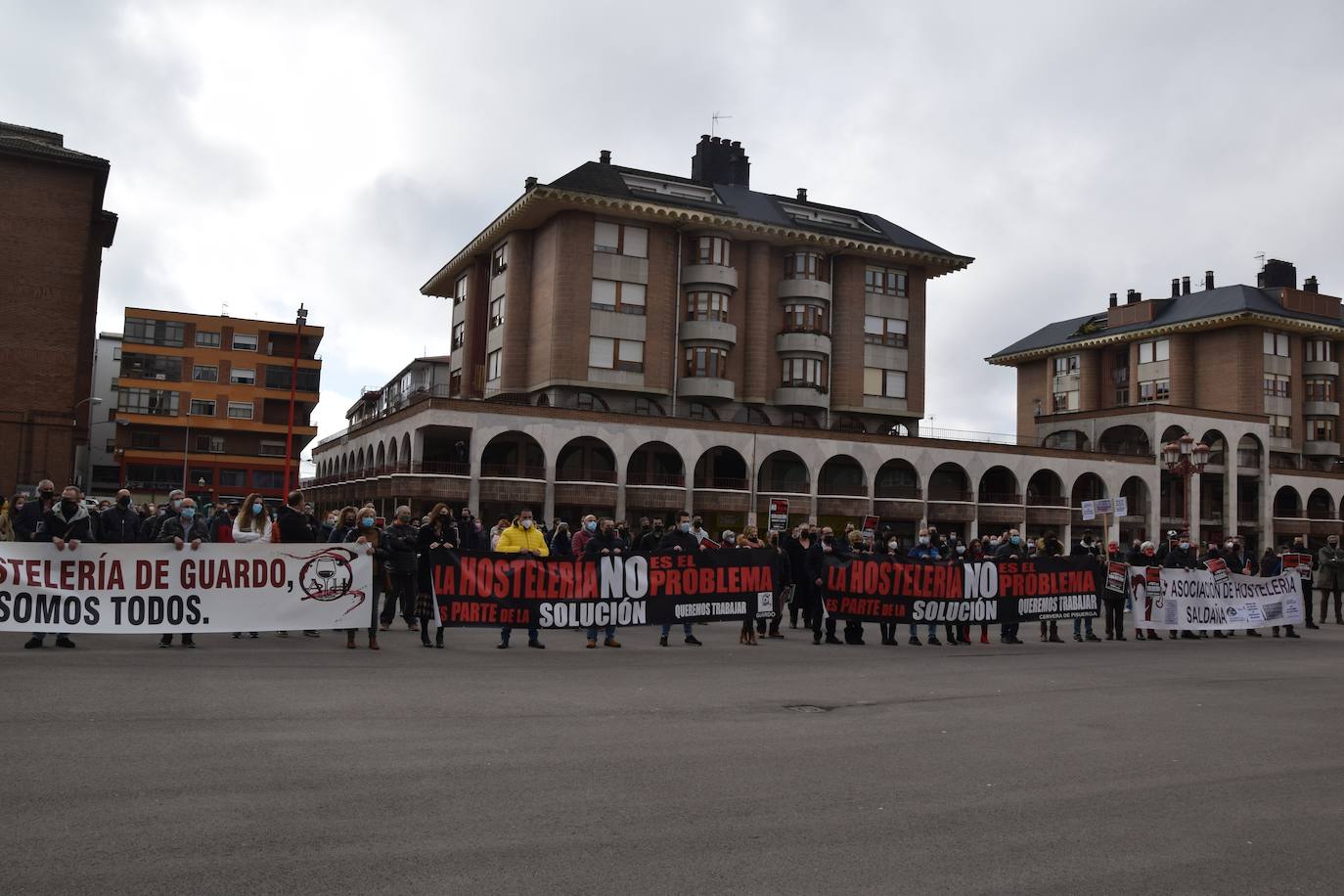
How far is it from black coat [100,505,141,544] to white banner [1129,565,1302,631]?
16.7 metres

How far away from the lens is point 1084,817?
6199 mm

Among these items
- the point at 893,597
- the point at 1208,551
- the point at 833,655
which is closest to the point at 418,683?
the point at 833,655

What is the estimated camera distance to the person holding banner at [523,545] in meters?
14.9

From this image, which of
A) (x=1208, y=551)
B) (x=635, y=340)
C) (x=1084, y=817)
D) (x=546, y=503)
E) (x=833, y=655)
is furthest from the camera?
(x=635, y=340)

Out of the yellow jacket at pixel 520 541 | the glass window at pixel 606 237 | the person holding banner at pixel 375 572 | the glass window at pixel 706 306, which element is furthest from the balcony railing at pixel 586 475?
the person holding banner at pixel 375 572

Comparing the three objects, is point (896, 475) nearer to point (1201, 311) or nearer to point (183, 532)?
point (1201, 311)

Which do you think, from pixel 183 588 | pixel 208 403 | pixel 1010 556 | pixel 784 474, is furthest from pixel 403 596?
pixel 208 403

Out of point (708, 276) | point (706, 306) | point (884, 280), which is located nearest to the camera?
point (708, 276)

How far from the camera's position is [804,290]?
5641cm

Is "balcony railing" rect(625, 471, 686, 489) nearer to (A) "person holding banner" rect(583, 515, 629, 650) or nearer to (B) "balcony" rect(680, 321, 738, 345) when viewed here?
(B) "balcony" rect(680, 321, 738, 345)

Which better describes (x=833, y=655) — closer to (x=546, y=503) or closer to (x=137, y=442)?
(x=546, y=503)

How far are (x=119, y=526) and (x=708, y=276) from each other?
1659 inches

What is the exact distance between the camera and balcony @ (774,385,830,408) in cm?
5569

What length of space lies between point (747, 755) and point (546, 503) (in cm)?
3924
